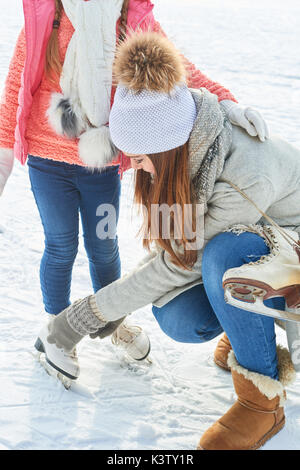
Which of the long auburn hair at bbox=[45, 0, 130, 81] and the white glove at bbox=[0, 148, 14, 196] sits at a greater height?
the long auburn hair at bbox=[45, 0, 130, 81]

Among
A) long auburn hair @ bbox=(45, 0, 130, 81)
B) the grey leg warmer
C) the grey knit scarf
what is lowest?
the grey leg warmer

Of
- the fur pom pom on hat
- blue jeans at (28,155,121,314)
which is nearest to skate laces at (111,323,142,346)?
blue jeans at (28,155,121,314)

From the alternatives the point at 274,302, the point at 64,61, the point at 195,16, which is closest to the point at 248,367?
the point at 274,302

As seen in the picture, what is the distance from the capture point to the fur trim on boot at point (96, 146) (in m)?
1.53

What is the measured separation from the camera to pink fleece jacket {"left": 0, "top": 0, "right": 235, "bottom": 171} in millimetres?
1518

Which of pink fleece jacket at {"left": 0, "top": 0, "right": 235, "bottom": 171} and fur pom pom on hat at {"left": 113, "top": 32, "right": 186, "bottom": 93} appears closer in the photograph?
fur pom pom on hat at {"left": 113, "top": 32, "right": 186, "bottom": 93}

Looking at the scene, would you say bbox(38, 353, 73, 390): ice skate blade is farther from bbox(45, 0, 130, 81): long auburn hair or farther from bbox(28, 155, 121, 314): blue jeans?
bbox(45, 0, 130, 81): long auburn hair

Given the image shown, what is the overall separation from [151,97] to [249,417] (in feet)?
2.75

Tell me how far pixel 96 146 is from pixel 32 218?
1.34 metres

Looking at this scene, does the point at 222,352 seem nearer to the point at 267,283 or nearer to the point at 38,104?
the point at 267,283

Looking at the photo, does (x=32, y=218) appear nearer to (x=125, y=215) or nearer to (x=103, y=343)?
(x=125, y=215)

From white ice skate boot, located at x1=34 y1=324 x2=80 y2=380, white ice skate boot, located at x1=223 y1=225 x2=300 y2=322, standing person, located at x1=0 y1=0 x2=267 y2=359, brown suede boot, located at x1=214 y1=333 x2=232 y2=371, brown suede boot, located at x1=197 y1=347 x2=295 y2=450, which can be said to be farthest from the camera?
brown suede boot, located at x1=214 y1=333 x2=232 y2=371

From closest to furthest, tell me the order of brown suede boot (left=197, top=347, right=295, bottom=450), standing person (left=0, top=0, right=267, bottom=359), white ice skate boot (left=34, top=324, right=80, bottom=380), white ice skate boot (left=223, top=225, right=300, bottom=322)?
white ice skate boot (left=223, top=225, right=300, bottom=322)
brown suede boot (left=197, top=347, right=295, bottom=450)
standing person (left=0, top=0, right=267, bottom=359)
white ice skate boot (left=34, top=324, right=80, bottom=380)

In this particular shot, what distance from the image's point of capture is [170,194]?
1.38 m
